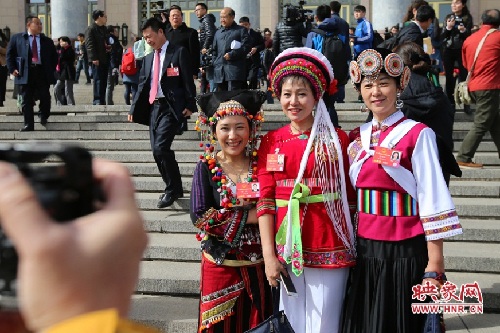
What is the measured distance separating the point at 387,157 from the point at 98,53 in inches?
416

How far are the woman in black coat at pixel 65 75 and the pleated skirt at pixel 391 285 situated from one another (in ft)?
39.9

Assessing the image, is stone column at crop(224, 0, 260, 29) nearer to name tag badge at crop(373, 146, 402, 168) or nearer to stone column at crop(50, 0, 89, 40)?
stone column at crop(50, 0, 89, 40)

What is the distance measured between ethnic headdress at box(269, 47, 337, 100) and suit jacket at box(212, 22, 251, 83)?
6742mm

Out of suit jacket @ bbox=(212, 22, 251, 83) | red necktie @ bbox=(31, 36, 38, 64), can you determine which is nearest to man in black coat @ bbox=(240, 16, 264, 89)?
suit jacket @ bbox=(212, 22, 251, 83)

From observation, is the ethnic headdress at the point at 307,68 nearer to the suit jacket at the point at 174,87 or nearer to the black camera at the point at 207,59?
the suit jacket at the point at 174,87

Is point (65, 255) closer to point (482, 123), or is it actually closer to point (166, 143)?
point (166, 143)

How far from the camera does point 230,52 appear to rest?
1035cm

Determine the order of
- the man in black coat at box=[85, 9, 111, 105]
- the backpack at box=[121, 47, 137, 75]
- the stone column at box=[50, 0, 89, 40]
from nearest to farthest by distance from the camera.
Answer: the backpack at box=[121, 47, 137, 75], the man in black coat at box=[85, 9, 111, 105], the stone column at box=[50, 0, 89, 40]

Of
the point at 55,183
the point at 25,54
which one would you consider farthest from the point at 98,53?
the point at 55,183

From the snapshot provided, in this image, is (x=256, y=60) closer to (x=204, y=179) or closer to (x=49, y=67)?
(x=49, y=67)

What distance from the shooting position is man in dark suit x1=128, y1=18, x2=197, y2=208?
6.93 metres

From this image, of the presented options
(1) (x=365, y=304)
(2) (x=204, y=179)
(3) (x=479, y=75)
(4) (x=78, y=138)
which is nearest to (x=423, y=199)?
(1) (x=365, y=304)

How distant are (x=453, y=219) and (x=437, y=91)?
1531 millimetres

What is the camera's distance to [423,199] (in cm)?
329
